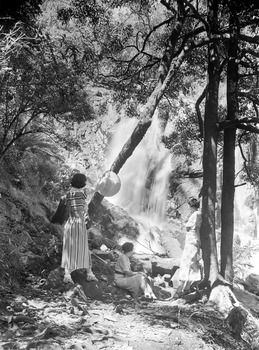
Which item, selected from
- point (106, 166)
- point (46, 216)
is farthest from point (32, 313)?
point (106, 166)

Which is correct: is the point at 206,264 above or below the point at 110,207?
below

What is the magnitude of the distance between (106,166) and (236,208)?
761 cm

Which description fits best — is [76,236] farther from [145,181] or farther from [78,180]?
[145,181]

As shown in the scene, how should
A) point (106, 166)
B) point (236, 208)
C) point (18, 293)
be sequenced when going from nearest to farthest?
point (18, 293)
point (106, 166)
point (236, 208)

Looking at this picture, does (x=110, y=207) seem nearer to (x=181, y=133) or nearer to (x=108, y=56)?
(x=181, y=133)

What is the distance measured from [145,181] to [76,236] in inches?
574

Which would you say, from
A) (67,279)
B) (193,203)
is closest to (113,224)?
(193,203)

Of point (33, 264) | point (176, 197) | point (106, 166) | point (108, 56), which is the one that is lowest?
point (33, 264)

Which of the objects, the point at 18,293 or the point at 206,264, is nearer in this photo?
the point at 18,293

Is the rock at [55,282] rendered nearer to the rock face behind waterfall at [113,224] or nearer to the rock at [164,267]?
the rock at [164,267]

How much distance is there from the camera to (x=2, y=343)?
11.8ft

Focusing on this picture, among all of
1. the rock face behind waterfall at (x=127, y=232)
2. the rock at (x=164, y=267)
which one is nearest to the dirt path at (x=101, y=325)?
the rock at (x=164, y=267)

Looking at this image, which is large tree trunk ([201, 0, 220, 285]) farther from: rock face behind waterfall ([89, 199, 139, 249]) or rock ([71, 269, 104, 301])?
rock face behind waterfall ([89, 199, 139, 249])

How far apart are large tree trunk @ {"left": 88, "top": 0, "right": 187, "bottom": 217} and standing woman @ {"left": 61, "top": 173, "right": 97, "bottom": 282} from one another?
0.37 meters
